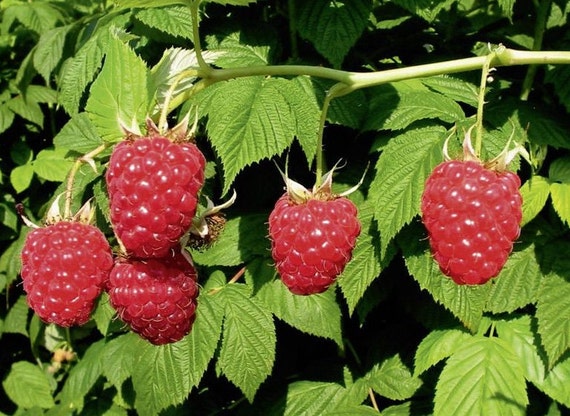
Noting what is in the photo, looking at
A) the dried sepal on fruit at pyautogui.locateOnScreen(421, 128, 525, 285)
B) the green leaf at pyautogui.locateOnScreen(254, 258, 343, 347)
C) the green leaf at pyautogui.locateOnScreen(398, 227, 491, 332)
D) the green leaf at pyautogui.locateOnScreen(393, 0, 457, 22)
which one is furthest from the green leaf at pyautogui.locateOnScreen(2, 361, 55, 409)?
the dried sepal on fruit at pyautogui.locateOnScreen(421, 128, 525, 285)

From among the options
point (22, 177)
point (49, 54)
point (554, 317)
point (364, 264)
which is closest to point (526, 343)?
point (554, 317)

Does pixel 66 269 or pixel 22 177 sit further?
pixel 22 177

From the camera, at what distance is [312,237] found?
1.18m

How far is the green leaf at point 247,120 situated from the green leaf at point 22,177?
1490 mm

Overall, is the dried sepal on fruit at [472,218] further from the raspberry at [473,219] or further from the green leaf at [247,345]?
the green leaf at [247,345]

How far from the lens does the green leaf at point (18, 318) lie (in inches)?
128

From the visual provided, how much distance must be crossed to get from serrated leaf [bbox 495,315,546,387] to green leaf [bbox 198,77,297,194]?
0.78m

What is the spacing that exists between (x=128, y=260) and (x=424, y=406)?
1133 millimetres

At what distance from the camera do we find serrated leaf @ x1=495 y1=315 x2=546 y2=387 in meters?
1.83

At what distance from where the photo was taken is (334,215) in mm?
1196

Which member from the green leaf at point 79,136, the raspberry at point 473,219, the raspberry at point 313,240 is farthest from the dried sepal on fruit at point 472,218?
the green leaf at point 79,136

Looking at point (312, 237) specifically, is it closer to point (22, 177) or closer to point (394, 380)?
point (394, 380)

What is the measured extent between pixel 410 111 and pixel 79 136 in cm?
99

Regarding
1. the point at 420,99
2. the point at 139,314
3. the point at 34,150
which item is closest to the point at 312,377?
the point at 420,99
